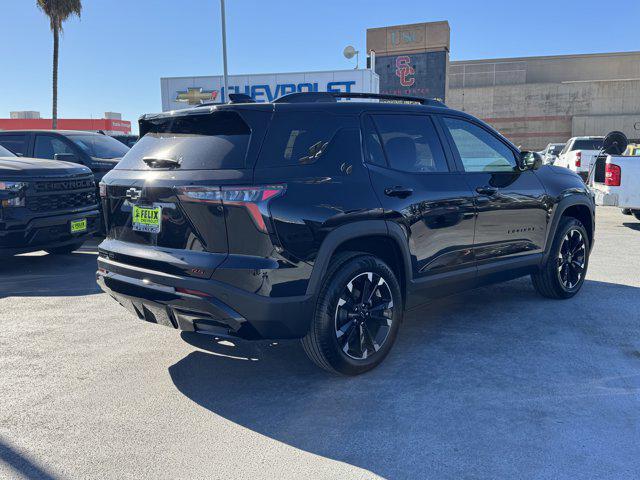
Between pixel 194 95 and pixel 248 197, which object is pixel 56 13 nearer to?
pixel 194 95

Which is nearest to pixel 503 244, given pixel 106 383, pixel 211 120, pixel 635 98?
pixel 211 120

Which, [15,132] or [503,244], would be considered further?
[15,132]

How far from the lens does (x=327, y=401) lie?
135 inches

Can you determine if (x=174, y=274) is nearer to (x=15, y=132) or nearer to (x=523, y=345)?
(x=523, y=345)

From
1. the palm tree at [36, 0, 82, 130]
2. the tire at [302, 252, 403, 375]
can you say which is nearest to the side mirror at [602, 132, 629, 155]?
the tire at [302, 252, 403, 375]

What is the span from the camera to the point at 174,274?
3299mm

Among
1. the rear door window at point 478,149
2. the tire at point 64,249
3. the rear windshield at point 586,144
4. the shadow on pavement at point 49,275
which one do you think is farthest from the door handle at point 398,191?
the rear windshield at point 586,144

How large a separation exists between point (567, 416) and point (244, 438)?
1.85 metres

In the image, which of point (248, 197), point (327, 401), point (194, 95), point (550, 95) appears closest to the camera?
point (248, 197)

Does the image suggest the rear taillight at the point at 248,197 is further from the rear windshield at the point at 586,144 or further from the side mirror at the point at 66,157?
the rear windshield at the point at 586,144

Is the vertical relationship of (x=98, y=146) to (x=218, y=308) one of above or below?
above

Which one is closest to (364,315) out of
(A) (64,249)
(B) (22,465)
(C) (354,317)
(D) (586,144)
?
(C) (354,317)

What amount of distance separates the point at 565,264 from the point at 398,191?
8.67 feet

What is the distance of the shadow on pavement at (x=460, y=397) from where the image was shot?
9.19 ft
